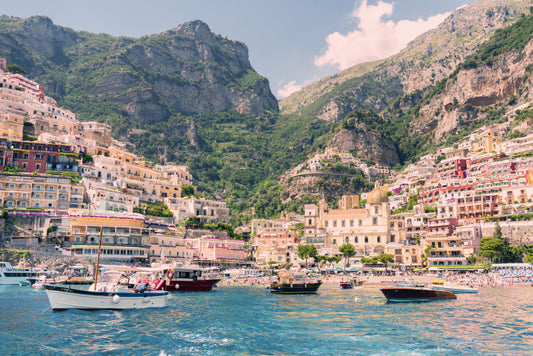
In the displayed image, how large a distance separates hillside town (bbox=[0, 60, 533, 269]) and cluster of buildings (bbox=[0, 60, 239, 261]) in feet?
0.78

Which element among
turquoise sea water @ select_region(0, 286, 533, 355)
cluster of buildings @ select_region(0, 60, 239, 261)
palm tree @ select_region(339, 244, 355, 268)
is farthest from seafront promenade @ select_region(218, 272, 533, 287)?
turquoise sea water @ select_region(0, 286, 533, 355)

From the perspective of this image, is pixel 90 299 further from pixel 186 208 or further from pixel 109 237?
pixel 186 208

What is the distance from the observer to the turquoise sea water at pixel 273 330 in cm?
2495

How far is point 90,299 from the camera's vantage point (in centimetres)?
3831

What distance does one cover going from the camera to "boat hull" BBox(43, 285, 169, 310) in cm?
3747

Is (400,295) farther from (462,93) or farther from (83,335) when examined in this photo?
(462,93)

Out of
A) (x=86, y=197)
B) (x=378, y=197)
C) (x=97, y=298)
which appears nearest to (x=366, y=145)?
(x=378, y=197)

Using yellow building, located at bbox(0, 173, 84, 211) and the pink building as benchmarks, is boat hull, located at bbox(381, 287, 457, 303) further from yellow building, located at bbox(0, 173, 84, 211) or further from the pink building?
yellow building, located at bbox(0, 173, 84, 211)

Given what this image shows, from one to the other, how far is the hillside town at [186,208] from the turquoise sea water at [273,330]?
4266 cm

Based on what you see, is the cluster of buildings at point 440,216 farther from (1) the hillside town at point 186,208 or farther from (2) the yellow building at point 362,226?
(1) the hillside town at point 186,208

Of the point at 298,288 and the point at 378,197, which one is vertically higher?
the point at 378,197

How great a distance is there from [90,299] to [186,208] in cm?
7862

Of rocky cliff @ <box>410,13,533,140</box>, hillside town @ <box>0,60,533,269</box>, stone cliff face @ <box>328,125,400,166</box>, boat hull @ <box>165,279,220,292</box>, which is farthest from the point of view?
stone cliff face @ <box>328,125,400,166</box>

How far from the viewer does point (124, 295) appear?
131 feet
